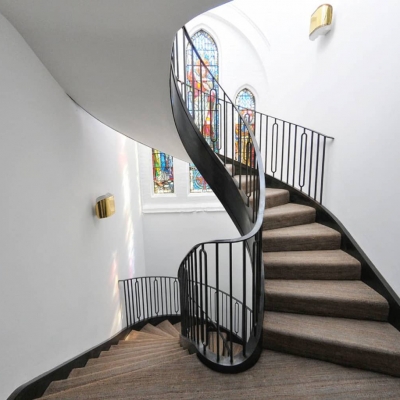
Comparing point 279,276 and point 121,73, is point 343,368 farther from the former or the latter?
point 121,73

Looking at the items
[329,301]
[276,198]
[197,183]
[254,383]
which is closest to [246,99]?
[197,183]

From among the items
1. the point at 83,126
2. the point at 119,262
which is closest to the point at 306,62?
the point at 83,126

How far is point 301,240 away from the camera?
2.32 m

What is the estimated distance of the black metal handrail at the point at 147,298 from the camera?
4.04 m

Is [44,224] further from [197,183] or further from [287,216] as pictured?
[197,183]

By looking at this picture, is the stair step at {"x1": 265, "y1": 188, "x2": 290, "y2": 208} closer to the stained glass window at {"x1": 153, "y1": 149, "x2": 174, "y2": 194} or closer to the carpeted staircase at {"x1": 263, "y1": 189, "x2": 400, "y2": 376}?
the carpeted staircase at {"x1": 263, "y1": 189, "x2": 400, "y2": 376}

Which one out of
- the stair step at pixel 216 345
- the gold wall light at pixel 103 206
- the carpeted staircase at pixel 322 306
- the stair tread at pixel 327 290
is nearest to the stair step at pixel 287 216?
the carpeted staircase at pixel 322 306

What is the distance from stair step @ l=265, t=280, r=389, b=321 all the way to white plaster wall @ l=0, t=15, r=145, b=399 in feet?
5.53

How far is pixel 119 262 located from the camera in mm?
3650

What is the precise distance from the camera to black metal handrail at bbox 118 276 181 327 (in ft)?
13.3

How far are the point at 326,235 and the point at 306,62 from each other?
239cm

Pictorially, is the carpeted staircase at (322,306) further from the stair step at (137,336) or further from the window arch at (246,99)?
the window arch at (246,99)

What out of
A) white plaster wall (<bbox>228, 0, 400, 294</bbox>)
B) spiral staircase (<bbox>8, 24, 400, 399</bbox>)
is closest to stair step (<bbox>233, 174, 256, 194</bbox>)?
spiral staircase (<bbox>8, 24, 400, 399</bbox>)

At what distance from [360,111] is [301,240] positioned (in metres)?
1.32
